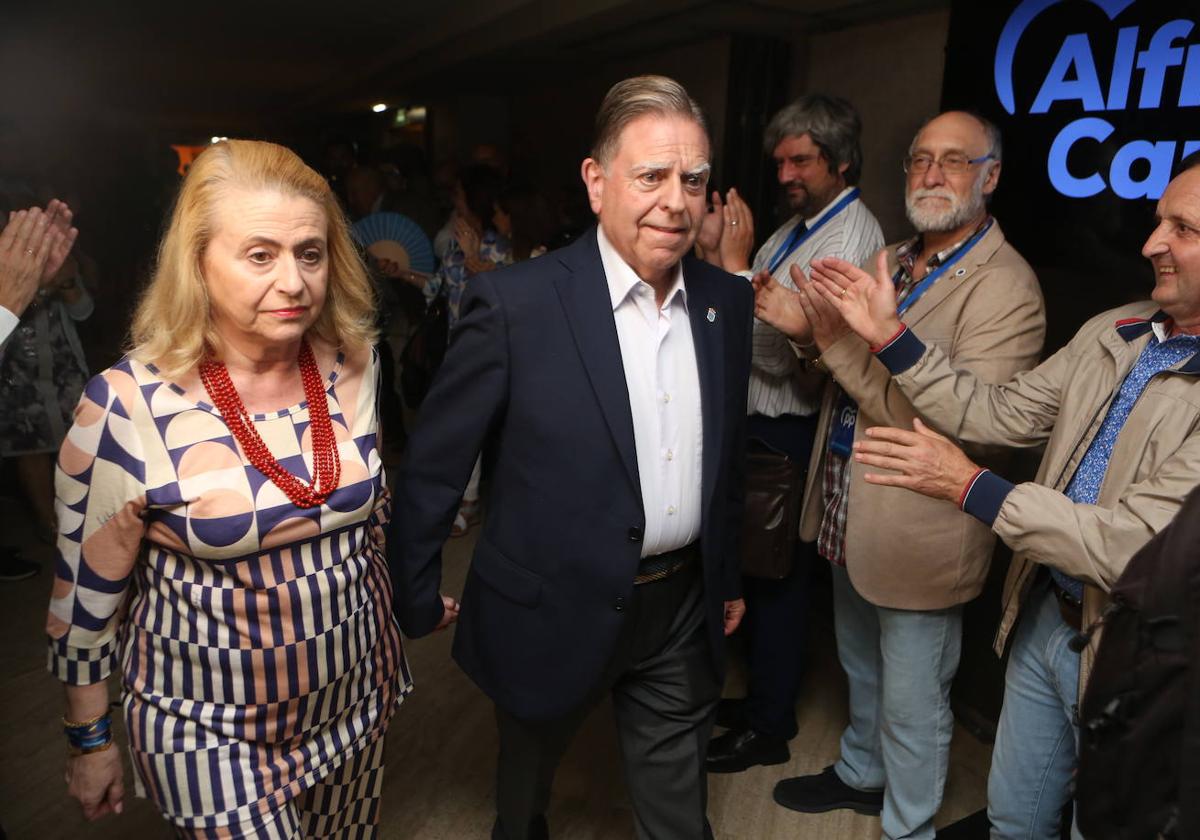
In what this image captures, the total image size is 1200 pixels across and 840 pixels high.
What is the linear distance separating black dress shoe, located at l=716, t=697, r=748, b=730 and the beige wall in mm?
2046

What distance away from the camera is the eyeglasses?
2.08 metres

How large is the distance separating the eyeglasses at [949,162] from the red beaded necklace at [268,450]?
160 centimetres

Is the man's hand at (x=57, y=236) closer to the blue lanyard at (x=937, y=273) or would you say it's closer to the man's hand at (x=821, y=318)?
the man's hand at (x=821, y=318)

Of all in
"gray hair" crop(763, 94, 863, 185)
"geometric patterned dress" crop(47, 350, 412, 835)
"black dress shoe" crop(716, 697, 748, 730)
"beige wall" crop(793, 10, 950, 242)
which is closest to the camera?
"geometric patterned dress" crop(47, 350, 412, 835)

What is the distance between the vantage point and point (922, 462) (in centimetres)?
162

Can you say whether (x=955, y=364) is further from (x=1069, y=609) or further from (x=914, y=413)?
(x=1069, y=609)

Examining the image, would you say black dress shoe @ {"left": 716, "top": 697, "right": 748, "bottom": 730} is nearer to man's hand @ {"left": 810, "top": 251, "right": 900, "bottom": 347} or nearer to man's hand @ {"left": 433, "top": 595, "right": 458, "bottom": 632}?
man's hand @ {"left": 433, "top": 595, "right": 458, "bottom": 632}

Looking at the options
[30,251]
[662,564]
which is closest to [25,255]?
[30,251]

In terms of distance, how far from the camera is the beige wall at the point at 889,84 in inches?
132

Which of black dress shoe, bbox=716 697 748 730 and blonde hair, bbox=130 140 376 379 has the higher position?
blonde hair, bbox=130 140 376 379

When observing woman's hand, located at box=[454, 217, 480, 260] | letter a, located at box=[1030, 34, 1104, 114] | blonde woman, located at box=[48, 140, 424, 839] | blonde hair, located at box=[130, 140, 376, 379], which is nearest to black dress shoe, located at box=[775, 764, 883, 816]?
blonde woman, located at box=[48, 140, 424, 839]

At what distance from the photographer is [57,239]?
184 cm

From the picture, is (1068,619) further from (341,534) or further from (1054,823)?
(341,534)

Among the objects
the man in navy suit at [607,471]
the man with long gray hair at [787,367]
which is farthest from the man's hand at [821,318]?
the man with long gray hair at [787,367]
